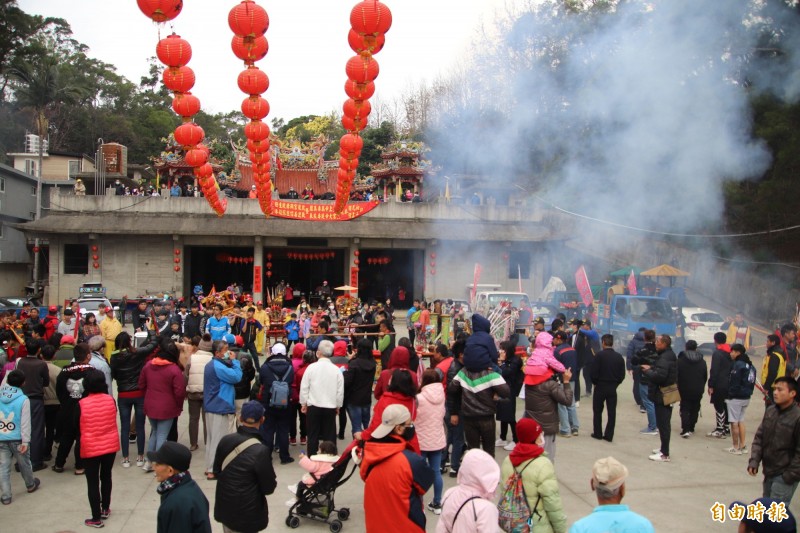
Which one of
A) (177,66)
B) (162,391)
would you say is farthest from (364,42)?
(162,391)

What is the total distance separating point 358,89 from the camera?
10.1 meters

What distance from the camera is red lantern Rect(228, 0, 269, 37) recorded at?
334 inches

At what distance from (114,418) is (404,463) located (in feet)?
11.2

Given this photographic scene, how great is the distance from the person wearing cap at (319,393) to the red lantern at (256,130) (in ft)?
18.7

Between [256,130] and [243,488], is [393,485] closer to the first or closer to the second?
[243,488]

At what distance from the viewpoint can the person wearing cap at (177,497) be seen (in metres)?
3.78

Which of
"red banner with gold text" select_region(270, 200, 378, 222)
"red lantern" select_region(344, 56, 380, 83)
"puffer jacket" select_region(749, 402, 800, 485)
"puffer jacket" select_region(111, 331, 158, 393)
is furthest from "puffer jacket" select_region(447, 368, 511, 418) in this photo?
"red banner with gold text" select_region(270, 200, 378, 222)

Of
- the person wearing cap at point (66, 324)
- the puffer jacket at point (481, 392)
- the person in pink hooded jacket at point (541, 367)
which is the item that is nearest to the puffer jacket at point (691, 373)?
the person in pink hooded jacket at point (541, 367)

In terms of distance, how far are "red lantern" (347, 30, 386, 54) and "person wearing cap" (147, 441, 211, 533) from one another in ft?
21.4

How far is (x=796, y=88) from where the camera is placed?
17.4m

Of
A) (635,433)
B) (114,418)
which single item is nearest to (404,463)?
(114,418)

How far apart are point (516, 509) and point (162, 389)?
14.4 ft

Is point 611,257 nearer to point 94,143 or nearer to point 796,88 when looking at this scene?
point 796,88

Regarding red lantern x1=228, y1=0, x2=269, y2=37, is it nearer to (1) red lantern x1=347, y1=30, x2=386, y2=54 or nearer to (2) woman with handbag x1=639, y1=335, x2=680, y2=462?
(1) red lantern x1=347, y1=30, x2=386, y2=54
